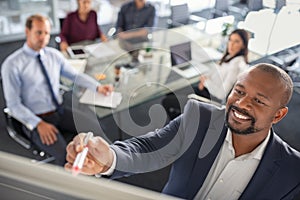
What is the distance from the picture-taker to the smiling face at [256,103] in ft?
3.22

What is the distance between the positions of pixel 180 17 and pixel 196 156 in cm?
300

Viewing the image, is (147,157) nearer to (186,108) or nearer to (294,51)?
(186,108)

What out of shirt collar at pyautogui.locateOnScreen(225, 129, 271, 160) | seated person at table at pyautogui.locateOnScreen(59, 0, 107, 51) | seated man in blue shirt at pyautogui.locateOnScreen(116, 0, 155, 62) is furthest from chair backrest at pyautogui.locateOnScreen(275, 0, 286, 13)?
seated person at table at pyautogui.locateOnScreen(59, 0, 107, 51)

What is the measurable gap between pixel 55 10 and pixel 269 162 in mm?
3936

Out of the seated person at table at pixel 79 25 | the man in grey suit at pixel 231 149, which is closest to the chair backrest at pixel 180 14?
the seated person at table at pixel 79 25

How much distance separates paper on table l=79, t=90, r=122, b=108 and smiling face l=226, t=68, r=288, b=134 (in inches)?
39.9

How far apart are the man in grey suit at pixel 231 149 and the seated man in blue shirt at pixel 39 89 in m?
0.92

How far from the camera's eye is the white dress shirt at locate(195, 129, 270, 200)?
3.58 feet

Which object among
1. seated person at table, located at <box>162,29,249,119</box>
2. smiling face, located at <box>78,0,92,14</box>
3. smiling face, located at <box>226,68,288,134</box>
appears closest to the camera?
smiling face, located at <box>226,68,288,134</box>

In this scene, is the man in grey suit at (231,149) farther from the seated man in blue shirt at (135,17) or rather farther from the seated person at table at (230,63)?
the seated man in blue shirt at (135,17)

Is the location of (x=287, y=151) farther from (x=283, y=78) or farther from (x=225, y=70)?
(x=225, y=70)

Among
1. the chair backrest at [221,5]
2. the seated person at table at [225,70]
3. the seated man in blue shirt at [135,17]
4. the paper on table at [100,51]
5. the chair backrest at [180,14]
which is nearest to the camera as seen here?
the seated person at table at [225,70]

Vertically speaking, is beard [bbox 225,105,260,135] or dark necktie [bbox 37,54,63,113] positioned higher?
beard [bbox 225,105,260,135]

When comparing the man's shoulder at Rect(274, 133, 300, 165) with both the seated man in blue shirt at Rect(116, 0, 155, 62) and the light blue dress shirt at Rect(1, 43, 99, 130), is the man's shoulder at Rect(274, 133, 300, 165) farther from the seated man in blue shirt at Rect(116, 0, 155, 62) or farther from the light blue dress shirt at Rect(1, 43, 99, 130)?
the seated man in blue shirt at Rect(116, 0, 155, 62)
